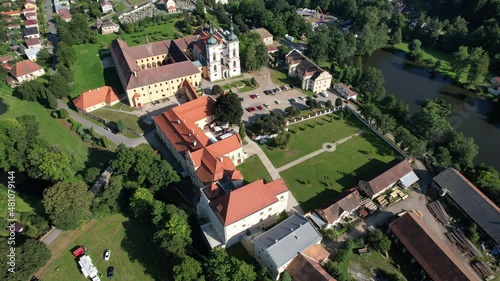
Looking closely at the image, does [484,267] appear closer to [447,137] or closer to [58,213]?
[447,137]

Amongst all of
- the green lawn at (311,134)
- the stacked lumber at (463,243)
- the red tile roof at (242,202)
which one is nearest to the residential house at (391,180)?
the stacked lumber at (463,243)

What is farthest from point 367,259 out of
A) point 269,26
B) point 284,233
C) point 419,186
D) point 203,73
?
point 269,26

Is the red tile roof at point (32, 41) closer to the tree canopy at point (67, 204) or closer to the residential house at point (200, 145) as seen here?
the residential house at point (200, 145)

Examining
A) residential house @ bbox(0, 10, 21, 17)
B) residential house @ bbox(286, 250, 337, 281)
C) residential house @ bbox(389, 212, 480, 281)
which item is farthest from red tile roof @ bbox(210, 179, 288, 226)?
residential house @ bbox(0, 10, 21, 17)

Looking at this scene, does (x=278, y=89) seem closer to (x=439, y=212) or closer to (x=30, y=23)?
(x=439, y=212)

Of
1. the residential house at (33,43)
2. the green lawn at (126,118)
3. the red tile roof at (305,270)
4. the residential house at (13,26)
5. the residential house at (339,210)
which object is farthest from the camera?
the residential house at (13,26)

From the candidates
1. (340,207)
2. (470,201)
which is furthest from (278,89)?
(470,201)
